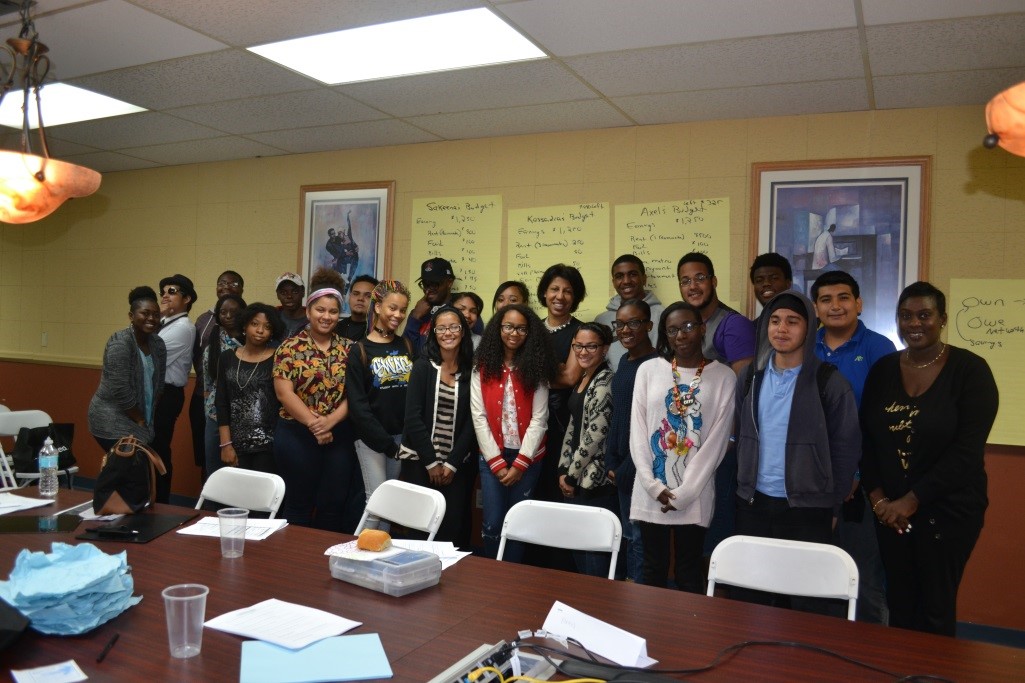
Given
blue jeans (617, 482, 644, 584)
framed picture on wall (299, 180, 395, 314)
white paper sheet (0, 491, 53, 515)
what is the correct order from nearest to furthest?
white paper sheet (0, 491, 53, 515) < blue jeans (617, 482, 644, 584) < framed picture on wall (299, 180, 395, 314)

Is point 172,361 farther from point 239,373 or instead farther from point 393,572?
point 393,572

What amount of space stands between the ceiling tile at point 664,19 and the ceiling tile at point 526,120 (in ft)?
2.99

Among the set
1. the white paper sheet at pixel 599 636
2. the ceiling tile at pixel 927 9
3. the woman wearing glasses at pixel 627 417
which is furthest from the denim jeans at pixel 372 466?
the ceiling tile at pixel 927 9

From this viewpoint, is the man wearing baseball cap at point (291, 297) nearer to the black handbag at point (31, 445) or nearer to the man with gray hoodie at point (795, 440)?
the black handbag at point (31, 445)

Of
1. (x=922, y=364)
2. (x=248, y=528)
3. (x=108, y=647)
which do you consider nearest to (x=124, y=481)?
(x=248, y=528)

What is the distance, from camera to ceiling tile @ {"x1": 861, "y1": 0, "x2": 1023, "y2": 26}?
2807 millimetres

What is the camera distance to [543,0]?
9.62 feet

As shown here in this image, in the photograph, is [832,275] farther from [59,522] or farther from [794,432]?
[59,522]

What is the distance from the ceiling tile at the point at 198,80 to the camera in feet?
12.4

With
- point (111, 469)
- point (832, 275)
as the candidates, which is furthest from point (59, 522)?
point (832, 275)

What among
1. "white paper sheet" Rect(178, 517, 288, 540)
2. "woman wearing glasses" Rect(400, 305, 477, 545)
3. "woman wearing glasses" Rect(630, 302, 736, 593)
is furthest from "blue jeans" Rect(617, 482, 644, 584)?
"white paper sheet" Rect(178, 517, 288, 540)

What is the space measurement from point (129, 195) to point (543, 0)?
16.7 feet

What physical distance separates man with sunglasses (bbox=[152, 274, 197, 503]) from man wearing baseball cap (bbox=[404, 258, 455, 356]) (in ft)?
5.65

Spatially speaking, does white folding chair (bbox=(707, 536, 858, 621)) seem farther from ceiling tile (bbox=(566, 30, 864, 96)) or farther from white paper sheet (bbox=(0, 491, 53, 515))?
white paper sheet (bbox=(0, 491, 53, 515))
